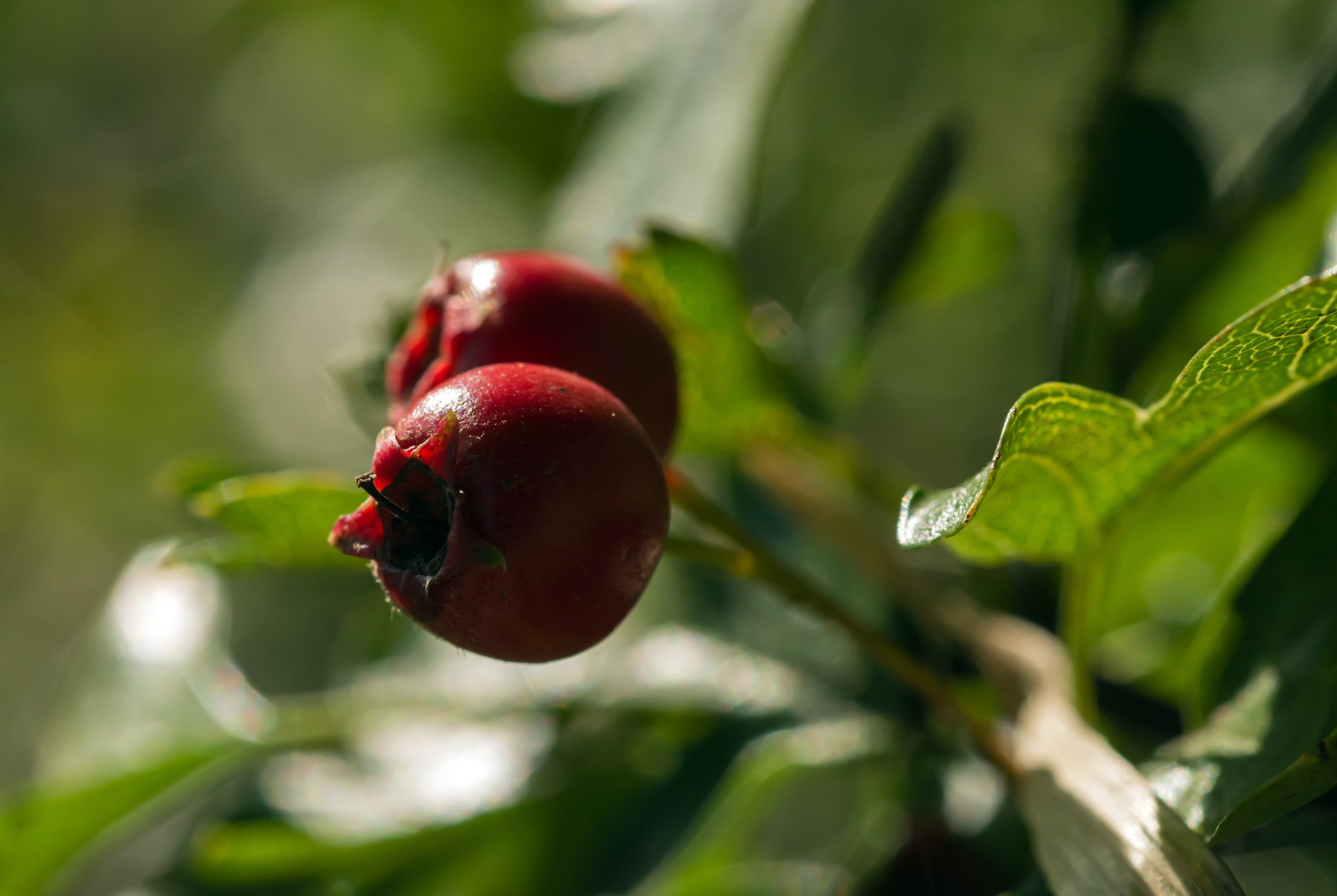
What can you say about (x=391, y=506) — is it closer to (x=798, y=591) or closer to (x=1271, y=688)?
(x=798, y=591)

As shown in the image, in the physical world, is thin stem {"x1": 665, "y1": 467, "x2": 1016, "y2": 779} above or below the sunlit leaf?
above

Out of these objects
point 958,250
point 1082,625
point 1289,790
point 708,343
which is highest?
point 958,250

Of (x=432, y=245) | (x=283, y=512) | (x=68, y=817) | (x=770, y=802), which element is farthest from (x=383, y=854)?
(x=432, y=245)

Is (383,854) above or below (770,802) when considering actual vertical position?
above

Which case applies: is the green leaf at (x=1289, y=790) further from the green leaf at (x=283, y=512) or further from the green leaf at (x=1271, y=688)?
the green leaf at (x=283, y=512)

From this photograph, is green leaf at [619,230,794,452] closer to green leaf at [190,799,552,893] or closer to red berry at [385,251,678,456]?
red berry at [385,251,678,456]

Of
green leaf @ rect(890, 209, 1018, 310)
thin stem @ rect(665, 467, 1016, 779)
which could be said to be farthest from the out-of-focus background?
thin stem @ rect(665, 467, 1016, 779)

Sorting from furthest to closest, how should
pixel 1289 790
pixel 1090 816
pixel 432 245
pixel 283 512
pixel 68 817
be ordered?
pixel 432 245 → pixel 68 817 → pixel 283 512 → pixel 1090 816 → pixel 1289 790

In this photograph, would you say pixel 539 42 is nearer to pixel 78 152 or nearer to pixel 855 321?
pixel 855 321
